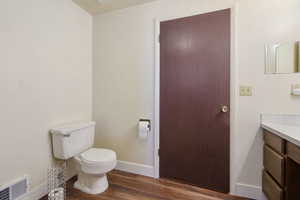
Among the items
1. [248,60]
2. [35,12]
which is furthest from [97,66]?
[248,60]

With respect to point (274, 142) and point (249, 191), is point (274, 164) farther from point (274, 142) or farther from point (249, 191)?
point (249, 191)

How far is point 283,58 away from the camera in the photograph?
60.4 inches

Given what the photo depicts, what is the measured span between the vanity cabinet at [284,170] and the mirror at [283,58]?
25.7 inches

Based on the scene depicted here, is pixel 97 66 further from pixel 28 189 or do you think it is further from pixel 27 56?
pixel 28 189

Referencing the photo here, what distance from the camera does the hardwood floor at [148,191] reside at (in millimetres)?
1624

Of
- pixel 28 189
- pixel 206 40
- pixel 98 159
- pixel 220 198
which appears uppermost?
pixel 206 40

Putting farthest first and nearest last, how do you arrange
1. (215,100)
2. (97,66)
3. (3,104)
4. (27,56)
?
(97,66) → (215,100) → (27,56) → (3,104)

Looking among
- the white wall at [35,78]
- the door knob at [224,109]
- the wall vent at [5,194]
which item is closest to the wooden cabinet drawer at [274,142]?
the door knob at [224,109]

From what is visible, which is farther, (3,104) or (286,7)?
(286,7)

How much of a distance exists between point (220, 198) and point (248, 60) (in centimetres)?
143

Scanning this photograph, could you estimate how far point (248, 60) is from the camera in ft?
5.25

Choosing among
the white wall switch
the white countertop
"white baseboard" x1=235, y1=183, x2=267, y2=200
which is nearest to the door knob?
the white countertop

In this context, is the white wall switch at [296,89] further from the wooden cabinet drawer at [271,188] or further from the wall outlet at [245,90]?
the wooden cabinet drawer at [271,188]

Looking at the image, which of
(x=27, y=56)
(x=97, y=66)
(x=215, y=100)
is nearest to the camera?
(x=27, y=56)
